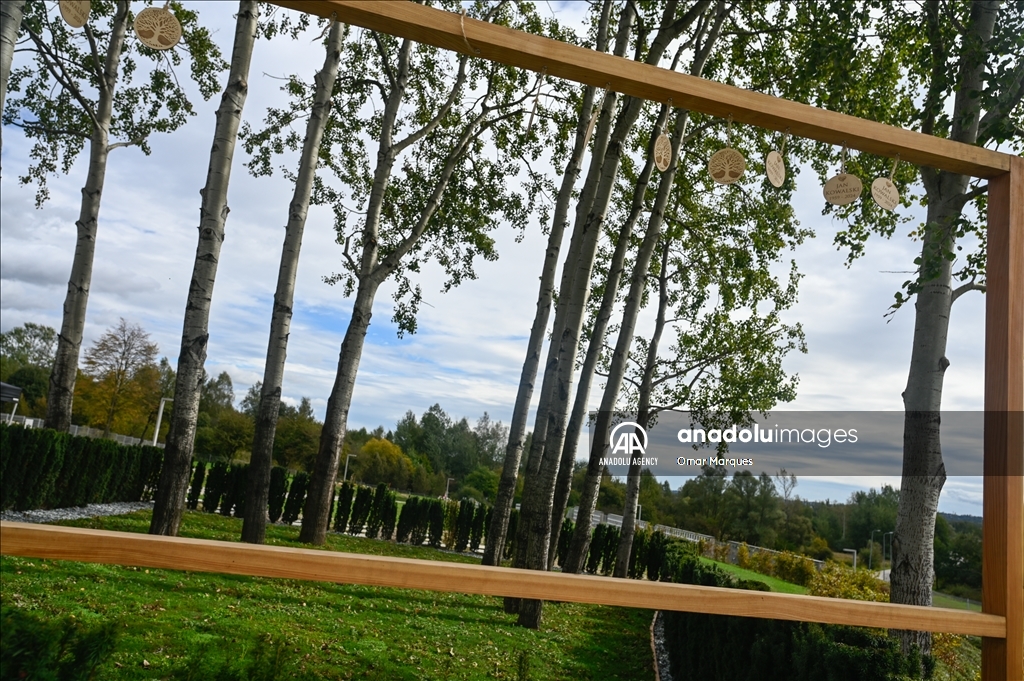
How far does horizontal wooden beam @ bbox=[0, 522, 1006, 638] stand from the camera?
124cm

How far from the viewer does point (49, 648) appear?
134 centimetres

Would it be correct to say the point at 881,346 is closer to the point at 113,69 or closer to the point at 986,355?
the point at 986,355

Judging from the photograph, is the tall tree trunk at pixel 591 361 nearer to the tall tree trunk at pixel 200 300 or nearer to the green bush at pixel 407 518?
the tall tree trunk at pixel 200 300

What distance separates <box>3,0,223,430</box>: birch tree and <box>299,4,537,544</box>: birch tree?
7.37 ft

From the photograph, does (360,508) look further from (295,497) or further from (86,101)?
(86,101)

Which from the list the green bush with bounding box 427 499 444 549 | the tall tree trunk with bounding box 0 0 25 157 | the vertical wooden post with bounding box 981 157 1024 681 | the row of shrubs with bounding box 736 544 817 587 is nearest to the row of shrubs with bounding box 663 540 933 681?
the vertical wooden post with bounding box 981 157 1024 681

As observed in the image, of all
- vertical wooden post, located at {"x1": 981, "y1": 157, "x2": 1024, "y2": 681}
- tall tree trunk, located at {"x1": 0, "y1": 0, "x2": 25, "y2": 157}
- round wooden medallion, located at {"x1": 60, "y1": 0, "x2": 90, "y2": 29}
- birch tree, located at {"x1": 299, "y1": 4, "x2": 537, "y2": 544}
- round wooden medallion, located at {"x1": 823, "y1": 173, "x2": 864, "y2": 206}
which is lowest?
vertical wooden post, located at {"x1": 981, "y1": 157, "x2": 1024, "y2": 681}

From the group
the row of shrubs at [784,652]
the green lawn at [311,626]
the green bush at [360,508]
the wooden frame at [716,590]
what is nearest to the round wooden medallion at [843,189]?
the wooden frame at [716,590]

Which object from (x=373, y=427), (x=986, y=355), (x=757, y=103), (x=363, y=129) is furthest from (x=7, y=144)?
(x=986, y=355)

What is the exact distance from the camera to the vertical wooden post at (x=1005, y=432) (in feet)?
5.91

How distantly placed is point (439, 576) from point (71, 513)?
589 centimetres

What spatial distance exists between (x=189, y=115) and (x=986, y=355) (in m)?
9.03

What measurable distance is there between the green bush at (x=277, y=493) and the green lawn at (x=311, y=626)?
383 centimetres

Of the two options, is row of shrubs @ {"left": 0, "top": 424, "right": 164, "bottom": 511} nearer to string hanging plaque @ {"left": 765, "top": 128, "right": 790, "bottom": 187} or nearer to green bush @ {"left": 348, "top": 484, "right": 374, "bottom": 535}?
green bush @ {"left": 348, "top": 484, "right": 374, "bottom": 535}
